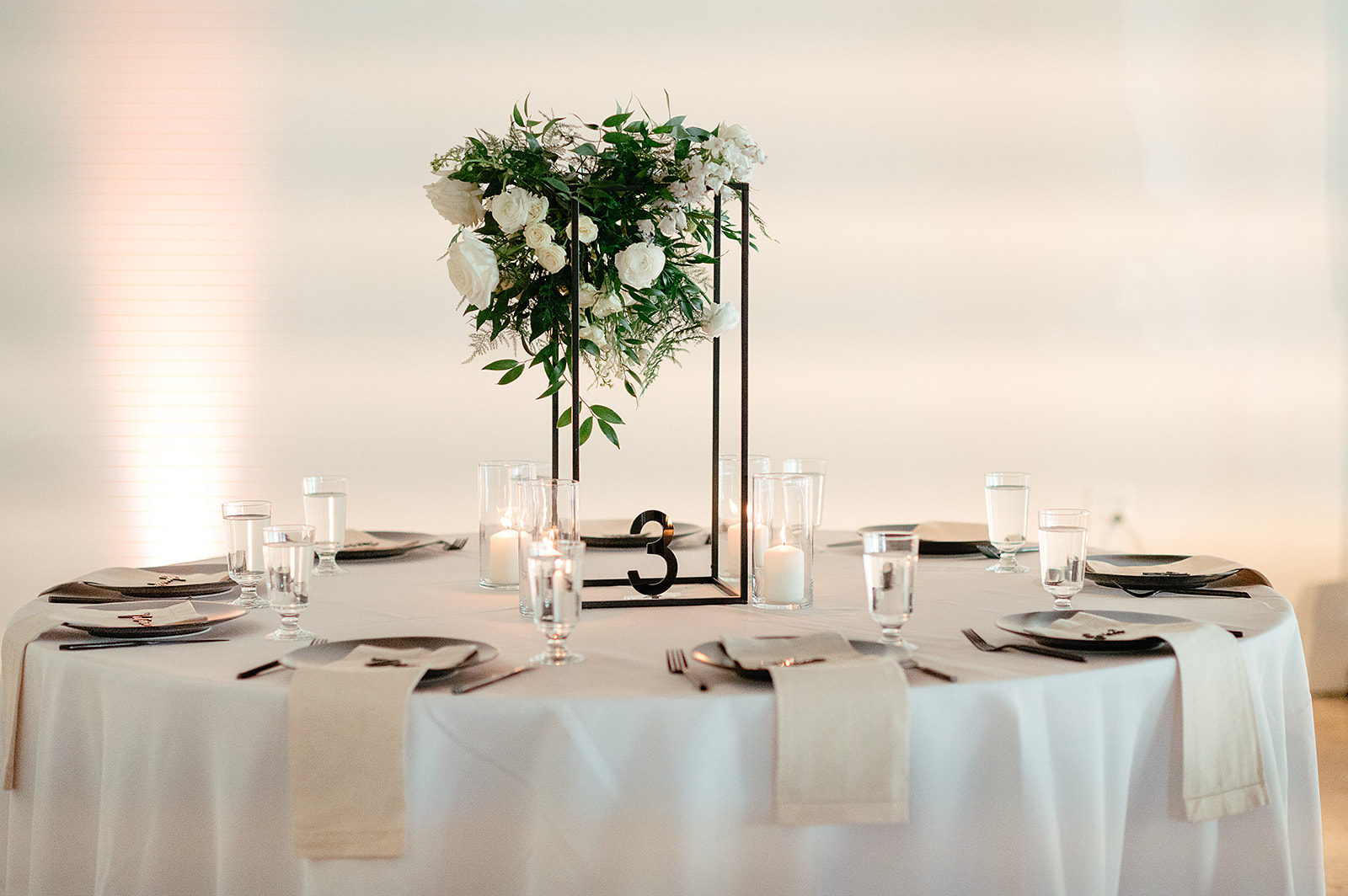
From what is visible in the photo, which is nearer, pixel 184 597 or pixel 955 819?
pixel 955 819

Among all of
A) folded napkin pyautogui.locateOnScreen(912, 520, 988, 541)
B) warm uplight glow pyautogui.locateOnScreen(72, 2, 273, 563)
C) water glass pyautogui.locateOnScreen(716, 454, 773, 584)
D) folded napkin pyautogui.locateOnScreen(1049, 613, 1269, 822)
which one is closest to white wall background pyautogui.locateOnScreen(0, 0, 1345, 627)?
warm uplight glow pyautogui.locateOnScreen(72, 2, 273, 563)

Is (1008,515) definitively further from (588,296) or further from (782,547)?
(588,296)

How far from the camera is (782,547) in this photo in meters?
1.79

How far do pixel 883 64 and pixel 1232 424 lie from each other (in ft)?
6.39

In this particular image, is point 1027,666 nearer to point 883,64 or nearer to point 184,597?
point 184,597

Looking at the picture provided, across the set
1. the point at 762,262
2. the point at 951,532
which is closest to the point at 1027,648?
the point at 951,532

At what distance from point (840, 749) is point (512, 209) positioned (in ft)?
3.18

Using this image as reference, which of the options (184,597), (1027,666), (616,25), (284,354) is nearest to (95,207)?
(284,354)

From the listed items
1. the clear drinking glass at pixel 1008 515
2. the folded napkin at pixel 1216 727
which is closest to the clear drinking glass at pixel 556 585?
the folded napkin at pixel 1216 727

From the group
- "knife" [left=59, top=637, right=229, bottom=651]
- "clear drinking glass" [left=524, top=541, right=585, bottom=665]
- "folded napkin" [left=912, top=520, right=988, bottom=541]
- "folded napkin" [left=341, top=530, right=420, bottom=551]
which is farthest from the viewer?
"folded napkin" [left=912, top=520, right=988, bottom=541]

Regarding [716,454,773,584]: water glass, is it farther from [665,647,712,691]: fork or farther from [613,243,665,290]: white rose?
[665,647,712,691]: fork

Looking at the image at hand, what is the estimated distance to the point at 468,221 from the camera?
72.7 inches

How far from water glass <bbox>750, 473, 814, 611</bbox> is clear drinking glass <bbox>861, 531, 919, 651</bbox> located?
12.3 inches

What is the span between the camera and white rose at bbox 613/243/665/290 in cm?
175
